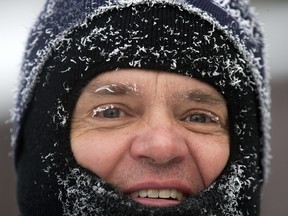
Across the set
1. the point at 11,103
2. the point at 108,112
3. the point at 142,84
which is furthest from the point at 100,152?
the point at 11,103

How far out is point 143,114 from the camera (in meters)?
2.56

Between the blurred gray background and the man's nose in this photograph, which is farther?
the blurred gray background

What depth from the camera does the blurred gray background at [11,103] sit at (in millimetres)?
5137

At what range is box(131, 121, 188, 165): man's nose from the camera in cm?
242

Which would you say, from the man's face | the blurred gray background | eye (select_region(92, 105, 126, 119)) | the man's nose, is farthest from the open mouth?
the blurred gray background

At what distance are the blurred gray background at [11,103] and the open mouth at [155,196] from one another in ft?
8.69

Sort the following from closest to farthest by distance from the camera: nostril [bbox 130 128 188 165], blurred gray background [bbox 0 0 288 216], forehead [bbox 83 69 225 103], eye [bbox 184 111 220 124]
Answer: nostril [bbox 130 128 188 165] → forehead [bbox 83 69 225 103] → eye [bbox 184 111 220 124] → blurred gray background [bbox 0 0 288 216]

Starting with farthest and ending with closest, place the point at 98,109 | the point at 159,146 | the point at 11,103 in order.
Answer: the point at 11,103
the point at 98,109
the point at 159,146

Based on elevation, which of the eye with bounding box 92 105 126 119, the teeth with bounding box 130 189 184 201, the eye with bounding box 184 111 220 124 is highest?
the eye with bounding box 184 111 220 124

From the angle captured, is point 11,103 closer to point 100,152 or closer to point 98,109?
point 98,109

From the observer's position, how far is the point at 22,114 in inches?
113

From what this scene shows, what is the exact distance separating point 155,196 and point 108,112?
381 mm

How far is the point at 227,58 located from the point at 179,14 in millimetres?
251

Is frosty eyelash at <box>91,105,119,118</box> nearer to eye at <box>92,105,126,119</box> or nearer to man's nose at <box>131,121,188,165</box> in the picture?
→ eye at <box>92,105,126,119</box>
